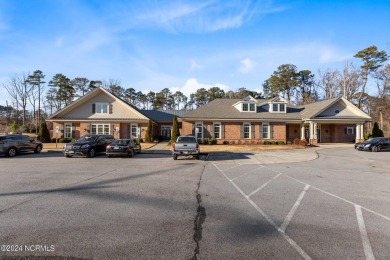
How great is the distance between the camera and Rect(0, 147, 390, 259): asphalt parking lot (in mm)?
4031

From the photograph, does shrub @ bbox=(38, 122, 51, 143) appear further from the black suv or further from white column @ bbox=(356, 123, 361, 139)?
white column @ bbox=(356, 123, 361, 139)

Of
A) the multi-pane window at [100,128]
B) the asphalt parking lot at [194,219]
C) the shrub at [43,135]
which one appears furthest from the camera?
the multi-pane window at [100,128]

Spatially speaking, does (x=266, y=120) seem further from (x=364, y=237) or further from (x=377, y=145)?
(x=364, y=237)

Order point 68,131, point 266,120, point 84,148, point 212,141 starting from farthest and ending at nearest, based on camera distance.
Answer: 1. point 68,131
2. point 266,120
3. point 212,141
4. point 84,148

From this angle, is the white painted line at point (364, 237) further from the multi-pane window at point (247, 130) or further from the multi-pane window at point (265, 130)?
the multi-pane window at point (265, 130)

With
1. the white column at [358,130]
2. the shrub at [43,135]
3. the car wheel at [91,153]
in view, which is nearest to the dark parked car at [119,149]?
the car wheel at [91,153]

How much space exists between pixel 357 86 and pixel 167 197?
56.5 m

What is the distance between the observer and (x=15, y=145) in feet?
68.4

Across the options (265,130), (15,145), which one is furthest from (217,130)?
(15,145)

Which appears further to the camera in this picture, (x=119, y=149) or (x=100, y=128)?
(x=100, y=128)

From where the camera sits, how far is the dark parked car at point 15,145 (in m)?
20.0

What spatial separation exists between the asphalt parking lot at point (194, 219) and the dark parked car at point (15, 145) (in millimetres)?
12851

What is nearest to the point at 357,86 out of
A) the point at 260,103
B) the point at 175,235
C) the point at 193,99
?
the point at 260,103

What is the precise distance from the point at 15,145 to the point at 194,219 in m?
21.2
